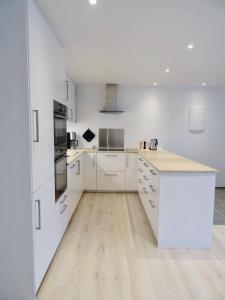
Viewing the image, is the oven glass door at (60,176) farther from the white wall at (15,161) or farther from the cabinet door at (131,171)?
the cabinet door at (131,171)

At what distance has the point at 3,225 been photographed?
1618 mm

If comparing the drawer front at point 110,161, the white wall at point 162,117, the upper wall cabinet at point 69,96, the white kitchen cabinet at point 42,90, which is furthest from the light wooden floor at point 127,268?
the white wall at point 162,117

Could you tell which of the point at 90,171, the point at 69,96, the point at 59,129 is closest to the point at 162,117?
the point at 90,171

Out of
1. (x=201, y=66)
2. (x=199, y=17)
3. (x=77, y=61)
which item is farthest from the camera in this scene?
(x=201, y=66)

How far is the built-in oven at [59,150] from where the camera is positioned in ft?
7.54

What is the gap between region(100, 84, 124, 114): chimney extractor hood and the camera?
4871mm

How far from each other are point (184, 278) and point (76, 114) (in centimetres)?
394

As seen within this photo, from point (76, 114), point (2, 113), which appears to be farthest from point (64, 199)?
point (76, 114)

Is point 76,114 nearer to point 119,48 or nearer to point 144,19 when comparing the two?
point 119,48

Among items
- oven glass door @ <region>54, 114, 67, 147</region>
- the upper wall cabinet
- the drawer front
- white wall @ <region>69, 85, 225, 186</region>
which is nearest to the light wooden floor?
oven glass door @ <region>54, 114, 67, 147</region>

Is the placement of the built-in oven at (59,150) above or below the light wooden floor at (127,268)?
above

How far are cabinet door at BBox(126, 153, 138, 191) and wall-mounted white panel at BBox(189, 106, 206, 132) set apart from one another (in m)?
1.70

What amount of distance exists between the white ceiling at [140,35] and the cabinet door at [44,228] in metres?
1.55

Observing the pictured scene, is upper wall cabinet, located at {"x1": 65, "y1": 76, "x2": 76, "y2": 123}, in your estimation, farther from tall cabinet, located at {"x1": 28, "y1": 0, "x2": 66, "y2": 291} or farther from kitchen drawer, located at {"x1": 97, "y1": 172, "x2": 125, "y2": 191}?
tall cabinet, located at {"x1": 28, "y1": 0, "x2": 66, "y2": 291}
